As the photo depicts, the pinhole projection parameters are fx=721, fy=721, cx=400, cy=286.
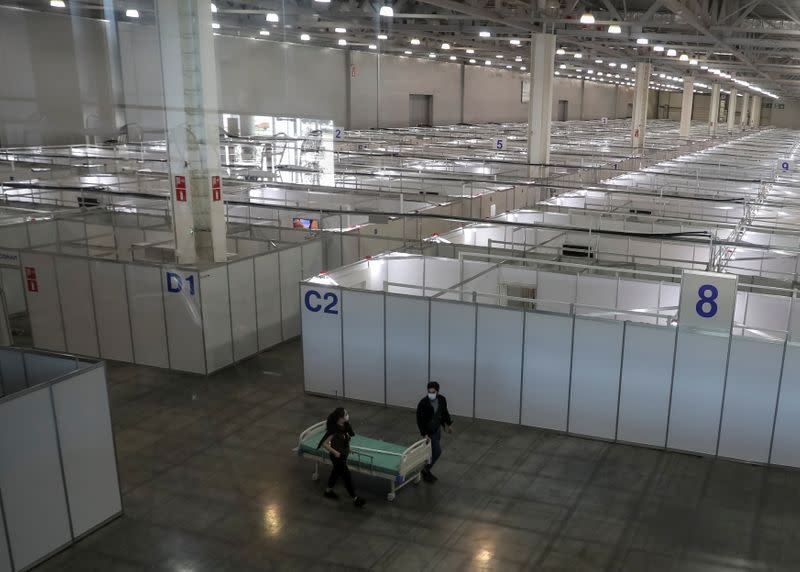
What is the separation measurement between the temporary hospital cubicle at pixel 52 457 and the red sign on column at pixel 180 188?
5.50 metres

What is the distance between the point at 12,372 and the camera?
30.2 ft

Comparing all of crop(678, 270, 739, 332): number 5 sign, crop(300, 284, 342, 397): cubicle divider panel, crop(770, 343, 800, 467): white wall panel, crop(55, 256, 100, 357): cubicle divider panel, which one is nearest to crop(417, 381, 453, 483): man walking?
crop(300, 284, 342, 397): cubicle divider panel

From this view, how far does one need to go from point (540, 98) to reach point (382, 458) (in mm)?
21543

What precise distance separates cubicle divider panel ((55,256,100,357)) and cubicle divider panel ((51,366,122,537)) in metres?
6.36

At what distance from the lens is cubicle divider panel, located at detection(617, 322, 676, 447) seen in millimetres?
10656

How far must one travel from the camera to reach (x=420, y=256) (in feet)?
48.5

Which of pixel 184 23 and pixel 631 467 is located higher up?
pixel 184 23

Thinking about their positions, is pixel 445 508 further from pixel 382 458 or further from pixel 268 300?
pixel 268 300

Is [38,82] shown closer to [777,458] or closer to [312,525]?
[312,525]

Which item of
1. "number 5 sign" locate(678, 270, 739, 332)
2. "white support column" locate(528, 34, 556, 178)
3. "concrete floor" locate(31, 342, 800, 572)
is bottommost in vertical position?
"concrete floor" locate(31, 342, 800, 572)

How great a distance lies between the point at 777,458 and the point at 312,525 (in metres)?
6.74

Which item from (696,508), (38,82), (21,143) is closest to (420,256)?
(696,508)

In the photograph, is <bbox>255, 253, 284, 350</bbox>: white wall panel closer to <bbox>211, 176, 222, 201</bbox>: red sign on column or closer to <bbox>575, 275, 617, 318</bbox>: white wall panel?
<bbox>211, 176, 222, 201</bbox>: red sign on column

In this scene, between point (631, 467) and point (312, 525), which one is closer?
point (312, 525)
